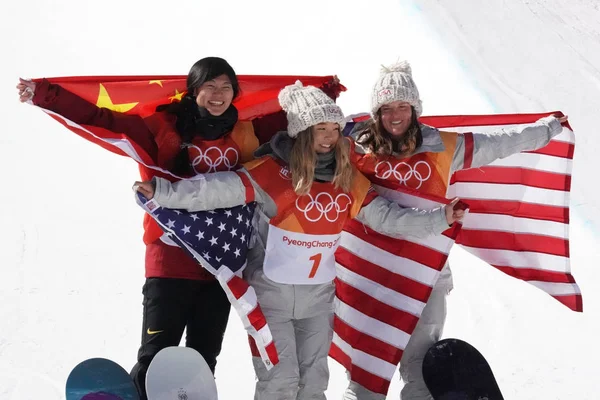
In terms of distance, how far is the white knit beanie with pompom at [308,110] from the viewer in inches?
142

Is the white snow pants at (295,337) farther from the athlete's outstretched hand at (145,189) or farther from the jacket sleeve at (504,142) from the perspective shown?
the jacket sleeve at (504,142)

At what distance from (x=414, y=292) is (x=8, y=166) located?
122 inches

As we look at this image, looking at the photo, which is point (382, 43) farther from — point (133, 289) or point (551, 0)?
point (133, 289)

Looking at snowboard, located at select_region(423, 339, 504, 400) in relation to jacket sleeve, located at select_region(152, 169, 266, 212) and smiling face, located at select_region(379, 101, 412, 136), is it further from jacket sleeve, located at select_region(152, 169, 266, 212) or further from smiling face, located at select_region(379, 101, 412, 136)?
jacket sleeve, located at select_region(152, 169, 266, 212)

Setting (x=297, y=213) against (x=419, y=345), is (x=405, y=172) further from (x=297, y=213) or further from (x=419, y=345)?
(x=419, y=345)

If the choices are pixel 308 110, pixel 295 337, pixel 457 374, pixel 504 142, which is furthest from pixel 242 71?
pixel 457 374

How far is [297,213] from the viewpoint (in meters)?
3.66

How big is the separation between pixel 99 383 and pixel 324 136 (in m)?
1.36

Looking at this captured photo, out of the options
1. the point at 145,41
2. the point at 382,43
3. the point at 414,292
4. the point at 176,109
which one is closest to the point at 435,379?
the point at 414,292

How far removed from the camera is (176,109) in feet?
12.5

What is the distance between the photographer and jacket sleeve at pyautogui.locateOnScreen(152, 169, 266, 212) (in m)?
3.54

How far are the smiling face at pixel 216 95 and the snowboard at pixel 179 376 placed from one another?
100 centimetres

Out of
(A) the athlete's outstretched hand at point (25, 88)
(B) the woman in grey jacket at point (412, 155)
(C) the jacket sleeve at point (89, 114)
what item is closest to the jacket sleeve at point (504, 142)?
(B) the woman in grey jacket at point (412, 155)

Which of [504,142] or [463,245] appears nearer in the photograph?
[504,142]
